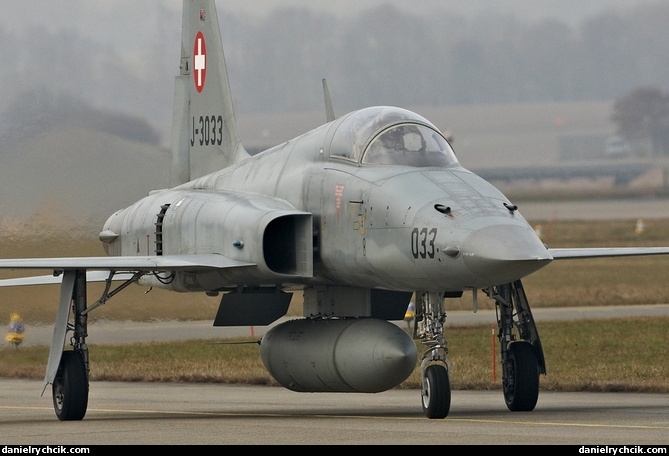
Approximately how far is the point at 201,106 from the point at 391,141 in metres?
5.56

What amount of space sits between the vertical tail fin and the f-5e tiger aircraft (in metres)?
1.48

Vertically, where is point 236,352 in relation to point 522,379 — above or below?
above

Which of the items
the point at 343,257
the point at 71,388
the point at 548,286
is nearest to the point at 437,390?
the point at 343,257

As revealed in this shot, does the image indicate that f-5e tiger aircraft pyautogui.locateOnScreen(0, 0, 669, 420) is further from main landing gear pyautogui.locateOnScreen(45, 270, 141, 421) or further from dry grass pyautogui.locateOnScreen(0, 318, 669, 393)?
dry grass pyautogui.locateOnScreen(0, 318, 669, 393)

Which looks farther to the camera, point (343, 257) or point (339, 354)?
point (339, 354)

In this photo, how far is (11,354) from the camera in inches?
767

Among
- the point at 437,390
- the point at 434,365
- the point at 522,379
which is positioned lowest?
the point at 437,390

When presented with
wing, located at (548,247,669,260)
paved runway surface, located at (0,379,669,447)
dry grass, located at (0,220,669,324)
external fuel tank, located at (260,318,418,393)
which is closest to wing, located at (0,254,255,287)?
external fuel tank, located at (260,318,418,393)

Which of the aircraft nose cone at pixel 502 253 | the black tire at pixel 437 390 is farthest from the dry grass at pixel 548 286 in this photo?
the aircraft nose cone at pixel 502 253

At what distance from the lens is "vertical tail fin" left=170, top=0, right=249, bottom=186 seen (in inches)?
748

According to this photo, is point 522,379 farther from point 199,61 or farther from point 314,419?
point 199,61

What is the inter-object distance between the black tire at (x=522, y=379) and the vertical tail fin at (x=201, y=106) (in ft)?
17.2

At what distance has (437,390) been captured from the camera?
13023mm

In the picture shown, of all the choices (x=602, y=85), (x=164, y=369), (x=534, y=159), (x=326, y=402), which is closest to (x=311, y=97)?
(x=534, y=159)
